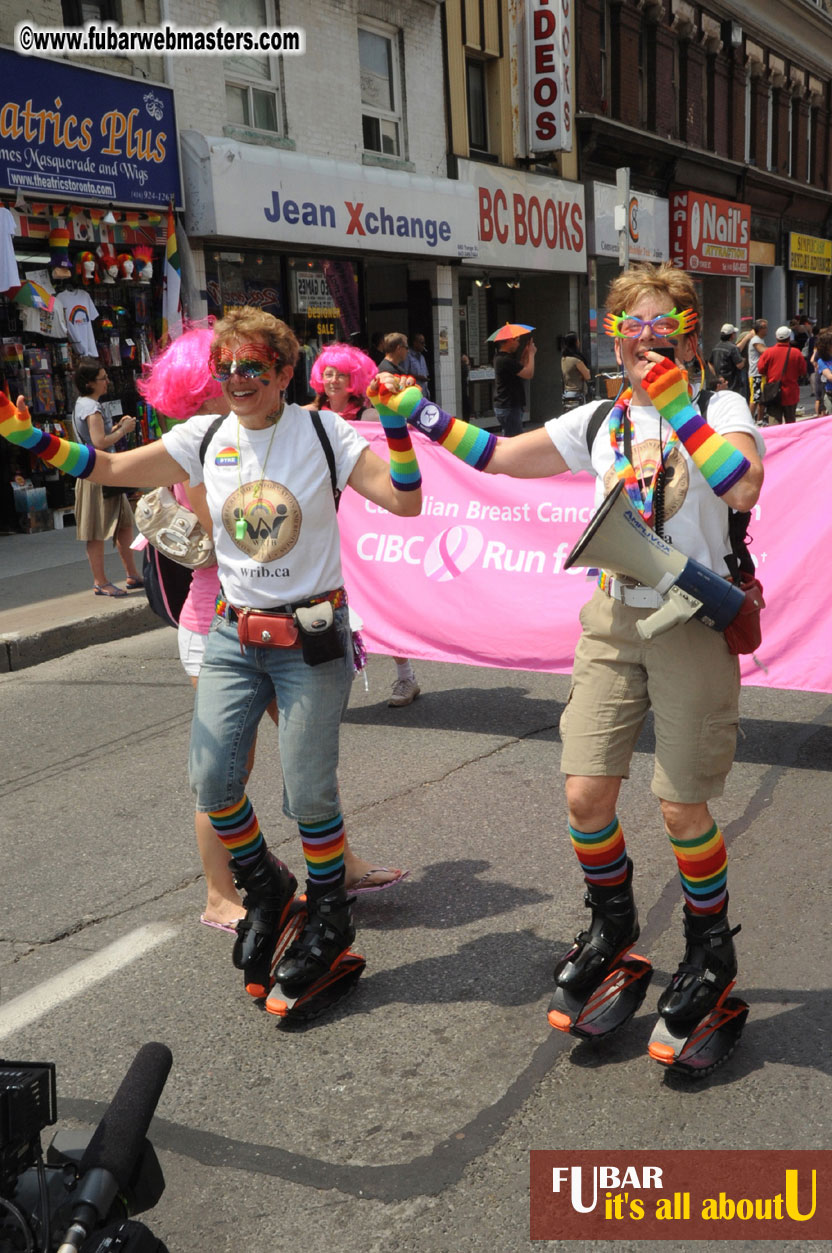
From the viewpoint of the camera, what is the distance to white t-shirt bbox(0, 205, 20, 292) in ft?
38.4

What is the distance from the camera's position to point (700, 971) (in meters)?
3.09

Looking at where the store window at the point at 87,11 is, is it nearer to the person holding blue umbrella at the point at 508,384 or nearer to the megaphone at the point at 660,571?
the person holding blue umbrella at the point at 508,384

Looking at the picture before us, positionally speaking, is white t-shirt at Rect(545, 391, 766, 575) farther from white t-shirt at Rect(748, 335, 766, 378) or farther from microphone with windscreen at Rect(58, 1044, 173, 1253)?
white t-shirt at Rect(748, 335, 766, 378)

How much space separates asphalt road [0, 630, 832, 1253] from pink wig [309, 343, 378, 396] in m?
1.82

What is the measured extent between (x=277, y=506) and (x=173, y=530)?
61 cm

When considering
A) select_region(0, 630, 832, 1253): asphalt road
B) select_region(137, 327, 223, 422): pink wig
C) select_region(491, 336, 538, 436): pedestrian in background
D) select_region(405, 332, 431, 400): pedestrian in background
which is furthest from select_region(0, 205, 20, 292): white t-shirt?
select_region(137, 327, 223, 422): pink wig

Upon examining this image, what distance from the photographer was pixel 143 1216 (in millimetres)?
2623

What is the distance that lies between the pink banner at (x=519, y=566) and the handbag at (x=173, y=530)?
7.56ft

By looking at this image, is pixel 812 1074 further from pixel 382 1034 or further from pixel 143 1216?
pixel 143 1216

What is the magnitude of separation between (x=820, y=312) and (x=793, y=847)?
38654mm

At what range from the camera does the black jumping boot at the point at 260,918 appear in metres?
3.51

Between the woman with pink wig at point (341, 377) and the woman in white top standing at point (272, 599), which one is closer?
the woman in white top standing at point (272, 599)

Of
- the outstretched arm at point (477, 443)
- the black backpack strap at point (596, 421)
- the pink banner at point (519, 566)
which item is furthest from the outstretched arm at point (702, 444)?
the pink banner at point (519, 566)

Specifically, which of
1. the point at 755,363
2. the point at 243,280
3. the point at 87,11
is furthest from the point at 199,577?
the point at 755,363
